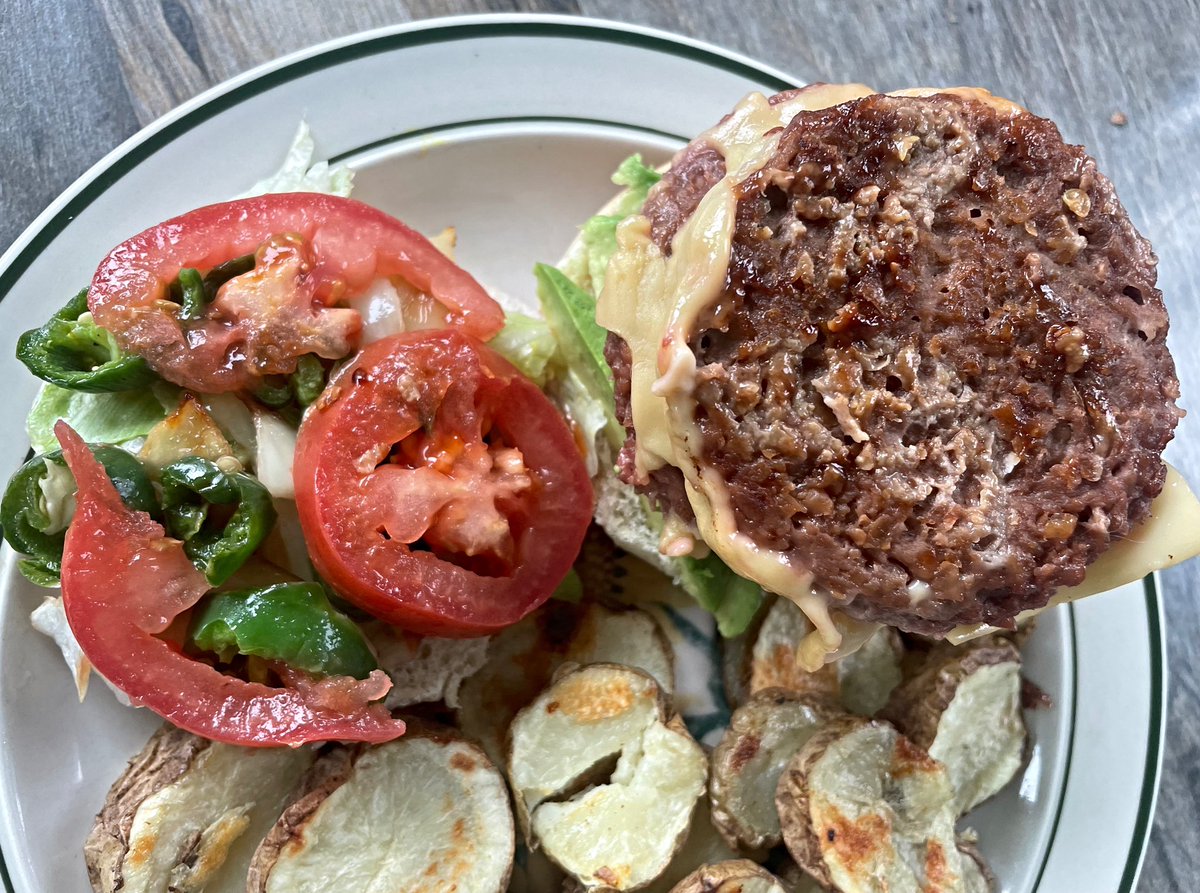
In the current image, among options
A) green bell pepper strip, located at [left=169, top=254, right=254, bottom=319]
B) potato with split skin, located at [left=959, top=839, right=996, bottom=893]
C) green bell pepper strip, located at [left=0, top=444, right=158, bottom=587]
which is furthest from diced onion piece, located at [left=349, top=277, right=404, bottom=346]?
potato with split skin, located at [left=959, top=839, right=996, bottom=893]

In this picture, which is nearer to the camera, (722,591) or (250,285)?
(250,285)

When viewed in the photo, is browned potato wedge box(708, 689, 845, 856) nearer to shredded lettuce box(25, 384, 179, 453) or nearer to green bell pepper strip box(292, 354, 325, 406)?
green bell pepper strip box(292, 354, 325, 406)

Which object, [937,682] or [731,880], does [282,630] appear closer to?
[731,880]

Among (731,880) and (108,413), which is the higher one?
(108,413)

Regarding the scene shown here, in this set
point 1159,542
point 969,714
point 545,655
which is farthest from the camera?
point 545,655

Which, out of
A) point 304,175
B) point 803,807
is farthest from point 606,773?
point 304,175

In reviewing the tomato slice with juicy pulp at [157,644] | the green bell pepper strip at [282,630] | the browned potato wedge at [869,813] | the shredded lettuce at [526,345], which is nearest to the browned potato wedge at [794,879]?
the browned potato wedge at [869,813]
